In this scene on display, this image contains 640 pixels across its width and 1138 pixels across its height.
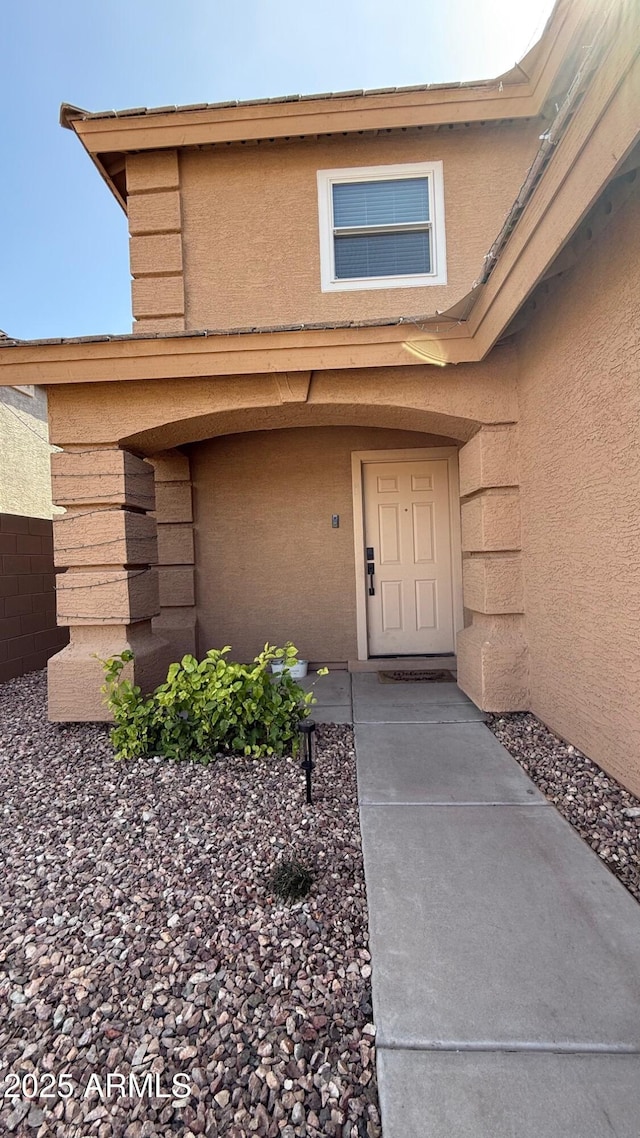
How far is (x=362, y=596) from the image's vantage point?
585 cm

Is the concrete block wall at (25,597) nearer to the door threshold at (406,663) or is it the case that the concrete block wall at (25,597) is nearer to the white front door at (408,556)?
the door threshold at (406,663)

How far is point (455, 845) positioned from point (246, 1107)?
136 centimetres

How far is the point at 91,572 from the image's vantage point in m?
4.20

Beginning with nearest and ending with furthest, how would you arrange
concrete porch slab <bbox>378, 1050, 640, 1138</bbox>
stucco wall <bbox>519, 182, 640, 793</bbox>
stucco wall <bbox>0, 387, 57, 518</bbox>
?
concrete porch slab <bbox>378, 1050, 640, 1138</bbox> → stucco wall <bbox>519, 182, 640, 793</bbox> → stucco wall <bbox>0, 387, 57, 518</bbox>

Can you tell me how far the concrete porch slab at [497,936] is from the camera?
1531mm

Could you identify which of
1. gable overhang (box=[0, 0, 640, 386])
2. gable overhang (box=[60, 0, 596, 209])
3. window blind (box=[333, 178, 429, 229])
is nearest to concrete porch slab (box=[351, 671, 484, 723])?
gable overhang (box=[0, 0, 640, 386])

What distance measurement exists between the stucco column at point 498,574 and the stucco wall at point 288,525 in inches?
71.5

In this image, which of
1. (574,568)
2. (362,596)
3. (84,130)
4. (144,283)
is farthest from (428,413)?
(84,130)

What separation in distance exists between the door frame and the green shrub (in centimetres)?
234

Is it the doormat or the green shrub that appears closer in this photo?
the green shrub

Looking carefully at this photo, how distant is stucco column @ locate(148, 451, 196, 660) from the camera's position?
5.72 metres

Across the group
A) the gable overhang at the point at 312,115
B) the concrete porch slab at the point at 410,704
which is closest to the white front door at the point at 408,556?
the concrete porch slab at the point at 410,704

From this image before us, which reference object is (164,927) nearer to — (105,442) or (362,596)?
(105,442)

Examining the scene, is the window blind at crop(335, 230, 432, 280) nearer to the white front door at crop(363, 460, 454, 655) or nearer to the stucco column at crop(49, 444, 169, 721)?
the white front door at crop(363, 460, 454, 655)
